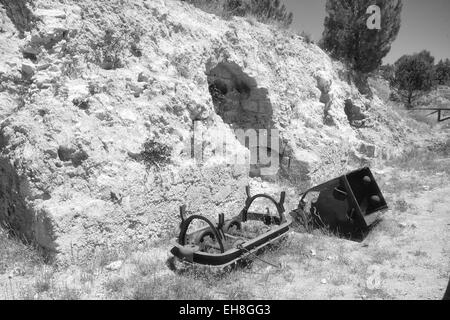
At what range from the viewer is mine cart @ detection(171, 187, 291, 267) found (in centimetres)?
411

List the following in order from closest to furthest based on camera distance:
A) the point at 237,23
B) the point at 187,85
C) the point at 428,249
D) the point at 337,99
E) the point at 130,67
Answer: the point at 428,249 < the point at 130,67 < the point at 187,85 < the point at 237,23 < the point at 337,99

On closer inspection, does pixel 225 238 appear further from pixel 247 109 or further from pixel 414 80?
pixel 414 80

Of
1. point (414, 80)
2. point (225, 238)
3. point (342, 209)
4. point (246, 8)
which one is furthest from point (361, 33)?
point (414, 80)

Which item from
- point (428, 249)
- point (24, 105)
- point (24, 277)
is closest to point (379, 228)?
point (428, 249)

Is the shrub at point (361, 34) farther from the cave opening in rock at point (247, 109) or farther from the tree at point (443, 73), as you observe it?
the tree at point (443, 73)

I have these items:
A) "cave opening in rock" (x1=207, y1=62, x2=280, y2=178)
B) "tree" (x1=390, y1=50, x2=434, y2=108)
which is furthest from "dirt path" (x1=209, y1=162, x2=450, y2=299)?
"tree" (x1=390, y1=50, x2=434, y2=108)

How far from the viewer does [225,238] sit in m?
4.84

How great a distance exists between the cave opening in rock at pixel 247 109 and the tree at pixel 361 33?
6936 mm

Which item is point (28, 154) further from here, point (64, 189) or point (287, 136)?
point (287, 136)

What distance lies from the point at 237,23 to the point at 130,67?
3957 mm

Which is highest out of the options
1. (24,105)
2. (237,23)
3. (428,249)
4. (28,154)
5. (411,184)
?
(237,23)

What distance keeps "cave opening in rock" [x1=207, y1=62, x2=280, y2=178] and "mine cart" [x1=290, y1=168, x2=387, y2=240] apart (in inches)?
85.0

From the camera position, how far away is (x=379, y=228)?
6102mm

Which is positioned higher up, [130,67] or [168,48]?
[168,48]
